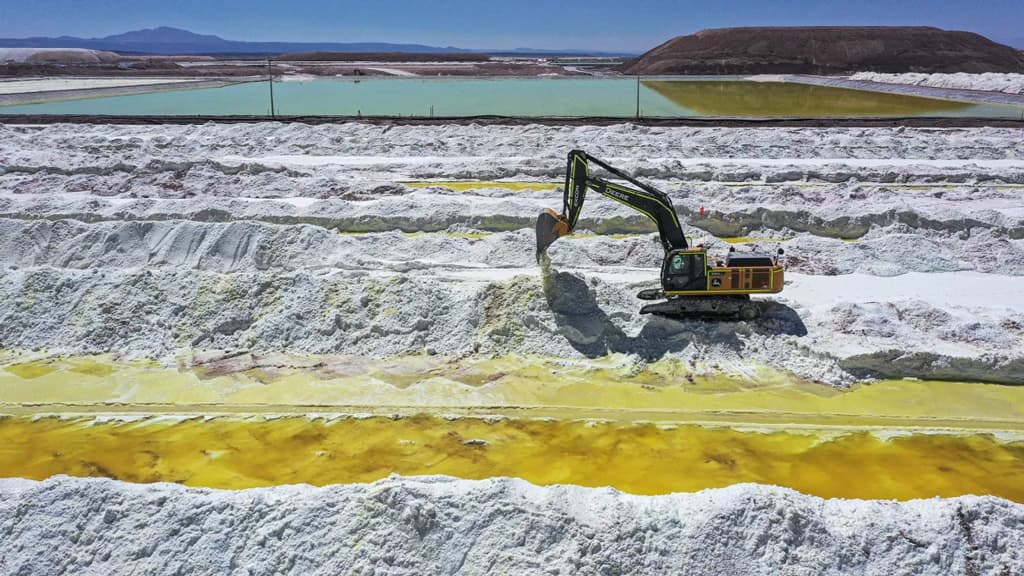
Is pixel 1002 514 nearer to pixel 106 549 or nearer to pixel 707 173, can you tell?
pixel 106 549

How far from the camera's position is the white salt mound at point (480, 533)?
5371 mm

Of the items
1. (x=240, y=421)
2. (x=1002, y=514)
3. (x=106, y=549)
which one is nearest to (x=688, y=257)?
(x=1002, y=514)

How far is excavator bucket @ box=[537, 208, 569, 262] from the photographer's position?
386 inches

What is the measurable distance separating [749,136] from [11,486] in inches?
833

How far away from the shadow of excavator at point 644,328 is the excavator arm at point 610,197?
958 millimetres

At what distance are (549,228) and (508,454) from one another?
145 inches

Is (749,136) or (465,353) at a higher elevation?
(749,136)

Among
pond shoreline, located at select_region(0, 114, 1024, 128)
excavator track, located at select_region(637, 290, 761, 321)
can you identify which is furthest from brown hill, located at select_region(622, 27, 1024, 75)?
excavator track, located at select_region(637, 290, 761, 321)

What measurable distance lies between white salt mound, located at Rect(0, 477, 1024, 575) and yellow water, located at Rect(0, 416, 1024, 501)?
1202 millimetres

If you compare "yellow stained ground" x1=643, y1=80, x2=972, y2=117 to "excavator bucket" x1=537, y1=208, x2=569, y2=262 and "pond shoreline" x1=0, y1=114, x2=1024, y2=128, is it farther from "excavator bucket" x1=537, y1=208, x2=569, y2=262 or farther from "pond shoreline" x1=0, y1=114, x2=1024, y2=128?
"excavator bucket" x1=537, y1=208, x2=569, y2=262

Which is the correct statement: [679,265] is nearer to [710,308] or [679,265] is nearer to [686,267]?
[686,267]

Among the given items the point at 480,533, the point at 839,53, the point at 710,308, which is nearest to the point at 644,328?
the point at 710,308

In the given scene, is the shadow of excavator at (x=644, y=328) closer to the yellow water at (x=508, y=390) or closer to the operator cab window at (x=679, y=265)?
the yellow water at (x=508, y=390)

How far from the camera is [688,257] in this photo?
31.0 ft
